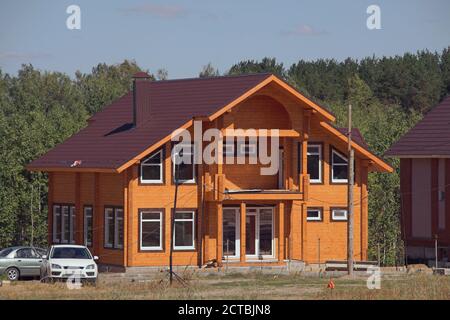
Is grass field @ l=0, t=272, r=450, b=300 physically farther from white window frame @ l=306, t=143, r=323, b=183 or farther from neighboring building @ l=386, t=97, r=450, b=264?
neighboring building @ l=386, t=97, r=450, b=264

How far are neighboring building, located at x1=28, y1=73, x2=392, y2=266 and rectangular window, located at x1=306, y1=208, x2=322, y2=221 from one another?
43 mm

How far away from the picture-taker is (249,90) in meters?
55.8

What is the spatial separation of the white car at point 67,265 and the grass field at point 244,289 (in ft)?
2.18

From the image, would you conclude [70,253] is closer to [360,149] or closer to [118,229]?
[118,229]

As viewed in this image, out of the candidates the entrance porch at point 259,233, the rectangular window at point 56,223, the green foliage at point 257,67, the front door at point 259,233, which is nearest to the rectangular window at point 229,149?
the entrance porch at point 259,233

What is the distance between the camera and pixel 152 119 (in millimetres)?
58906

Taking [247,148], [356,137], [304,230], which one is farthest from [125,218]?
[356,137]

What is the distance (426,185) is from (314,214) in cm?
Result: 596

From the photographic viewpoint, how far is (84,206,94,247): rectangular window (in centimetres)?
5881

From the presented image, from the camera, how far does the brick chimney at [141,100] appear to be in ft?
194

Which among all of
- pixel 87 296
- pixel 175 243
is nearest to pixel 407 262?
pixel 175 243

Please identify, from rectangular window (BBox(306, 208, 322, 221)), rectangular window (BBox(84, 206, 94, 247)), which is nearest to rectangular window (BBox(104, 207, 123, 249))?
rectangular window (BBox(84, 206, 94, 247))

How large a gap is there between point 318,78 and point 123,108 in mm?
87989

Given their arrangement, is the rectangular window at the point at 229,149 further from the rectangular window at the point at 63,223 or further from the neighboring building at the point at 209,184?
the rectangular window at the point at 63,223
